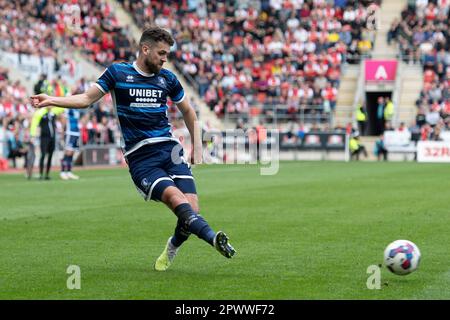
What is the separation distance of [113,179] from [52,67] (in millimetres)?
14222

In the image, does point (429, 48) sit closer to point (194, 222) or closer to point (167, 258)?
point (167, 258)

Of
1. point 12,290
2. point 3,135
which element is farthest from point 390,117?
point 12,290

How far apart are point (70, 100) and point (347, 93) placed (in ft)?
127

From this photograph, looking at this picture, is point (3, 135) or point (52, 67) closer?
point (3, 135)

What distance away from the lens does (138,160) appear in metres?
10.2

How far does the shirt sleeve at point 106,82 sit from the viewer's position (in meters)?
10.1

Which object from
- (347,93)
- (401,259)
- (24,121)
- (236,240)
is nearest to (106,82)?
(401,259)

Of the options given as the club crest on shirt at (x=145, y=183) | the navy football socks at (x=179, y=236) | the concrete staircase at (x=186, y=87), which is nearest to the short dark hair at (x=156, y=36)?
the club crest on shirt at (x=145, y=183)

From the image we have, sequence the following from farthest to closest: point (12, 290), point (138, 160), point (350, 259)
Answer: point (350, 259) < point (138, 160) < point (12, 290)

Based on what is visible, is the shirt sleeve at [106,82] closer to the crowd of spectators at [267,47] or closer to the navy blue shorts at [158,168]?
the navy blue shorts at [158,168]

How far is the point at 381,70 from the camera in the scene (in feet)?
154

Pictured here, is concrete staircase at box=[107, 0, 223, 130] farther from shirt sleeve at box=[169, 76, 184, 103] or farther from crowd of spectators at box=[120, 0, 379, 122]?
shirt sleeve at box=[169, 76, 184, 103]

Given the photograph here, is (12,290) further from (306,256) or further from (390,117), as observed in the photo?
(390,117)

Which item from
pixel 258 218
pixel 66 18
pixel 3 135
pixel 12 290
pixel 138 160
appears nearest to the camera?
pixel 12 290
